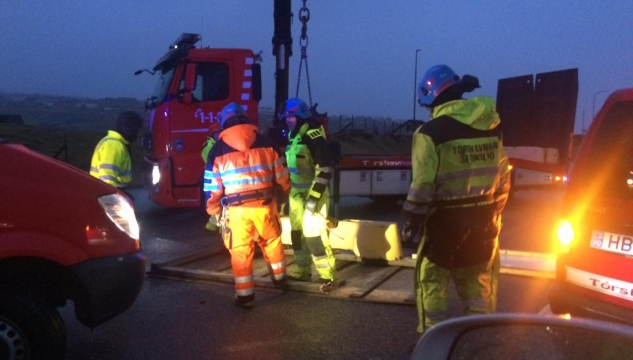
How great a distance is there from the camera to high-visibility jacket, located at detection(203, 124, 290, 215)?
5480mm

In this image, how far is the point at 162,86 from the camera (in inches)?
424

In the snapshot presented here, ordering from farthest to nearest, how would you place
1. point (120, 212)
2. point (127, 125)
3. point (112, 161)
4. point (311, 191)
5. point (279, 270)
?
point (127, 125) → point (112, 161) → point (311, 191) → point (279, 270) → point (120, 212)

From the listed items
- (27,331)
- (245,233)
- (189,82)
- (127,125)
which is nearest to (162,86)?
(189,82)

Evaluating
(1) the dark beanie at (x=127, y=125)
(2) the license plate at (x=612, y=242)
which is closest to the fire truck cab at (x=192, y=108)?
(1) the dark beanie at (x=127, y=125)

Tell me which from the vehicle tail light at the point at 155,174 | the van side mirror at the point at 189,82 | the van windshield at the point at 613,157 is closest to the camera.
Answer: the van windshield at the point at 613,157

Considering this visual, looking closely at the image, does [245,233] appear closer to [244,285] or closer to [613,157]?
[244,285]

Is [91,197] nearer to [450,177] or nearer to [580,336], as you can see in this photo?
[450,177]

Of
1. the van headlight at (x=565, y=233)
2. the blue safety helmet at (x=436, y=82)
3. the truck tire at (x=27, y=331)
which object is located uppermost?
the blue safety helmet at (x=436, y=82)

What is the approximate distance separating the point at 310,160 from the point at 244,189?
3.19 feet

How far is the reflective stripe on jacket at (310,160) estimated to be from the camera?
6.06 metres

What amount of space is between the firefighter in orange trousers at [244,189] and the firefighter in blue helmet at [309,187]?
0.47m

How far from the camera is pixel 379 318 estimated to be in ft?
17.8

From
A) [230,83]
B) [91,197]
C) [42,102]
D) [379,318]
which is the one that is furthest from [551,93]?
[42,102]

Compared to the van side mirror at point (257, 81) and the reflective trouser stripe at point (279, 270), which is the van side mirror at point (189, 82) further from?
the reflective trouser stripe at point (279, 270)
